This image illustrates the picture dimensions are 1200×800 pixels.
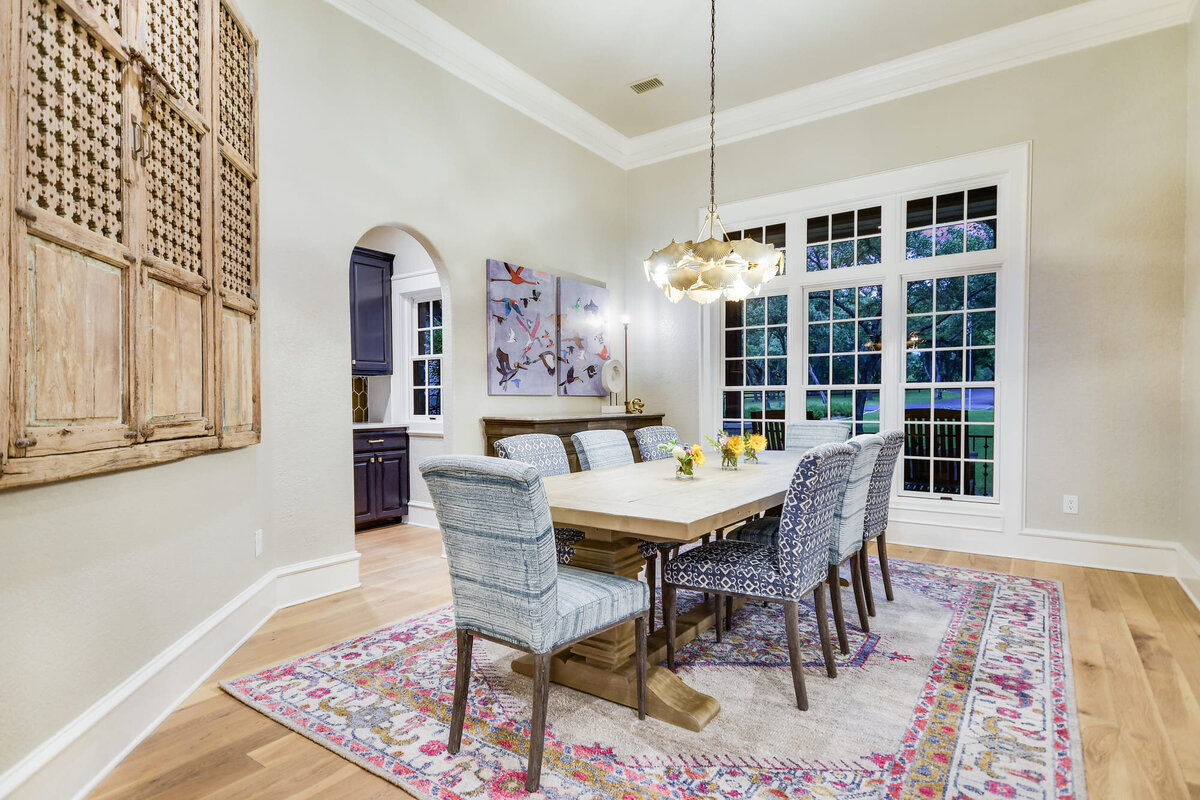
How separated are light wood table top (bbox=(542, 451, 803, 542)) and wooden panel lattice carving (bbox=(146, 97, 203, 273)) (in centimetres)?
165

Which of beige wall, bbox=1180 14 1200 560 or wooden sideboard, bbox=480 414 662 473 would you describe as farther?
wooden sideboard, bbox=480 414 662 473

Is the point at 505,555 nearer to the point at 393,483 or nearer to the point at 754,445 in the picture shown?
the point at 754,445

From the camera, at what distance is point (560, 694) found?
231 cm

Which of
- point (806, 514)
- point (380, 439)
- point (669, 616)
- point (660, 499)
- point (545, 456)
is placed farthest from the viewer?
point (380, 439)

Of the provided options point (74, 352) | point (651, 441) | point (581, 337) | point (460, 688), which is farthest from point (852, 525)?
point (581, 337)

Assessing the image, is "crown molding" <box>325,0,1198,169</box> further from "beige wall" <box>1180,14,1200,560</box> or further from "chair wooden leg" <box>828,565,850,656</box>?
"chair wooden leg" <box>828,565,850,656</box>

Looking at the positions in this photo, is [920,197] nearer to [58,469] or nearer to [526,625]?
[526,625]

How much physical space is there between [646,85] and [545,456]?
129 inches

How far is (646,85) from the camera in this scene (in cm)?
491

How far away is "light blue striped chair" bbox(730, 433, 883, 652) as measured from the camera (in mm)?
2561

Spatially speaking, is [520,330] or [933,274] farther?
[520,330]

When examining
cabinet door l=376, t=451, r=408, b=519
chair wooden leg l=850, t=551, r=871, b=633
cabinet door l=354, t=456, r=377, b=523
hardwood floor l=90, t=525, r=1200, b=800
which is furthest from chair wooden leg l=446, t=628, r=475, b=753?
cabinet door l=376, t=451, r=408, b=519

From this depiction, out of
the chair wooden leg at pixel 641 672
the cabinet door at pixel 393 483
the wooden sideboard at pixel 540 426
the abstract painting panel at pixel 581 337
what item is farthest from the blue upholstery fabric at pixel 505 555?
the cabinet door at pixel 393 483

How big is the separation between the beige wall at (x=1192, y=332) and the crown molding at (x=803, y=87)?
455mm
